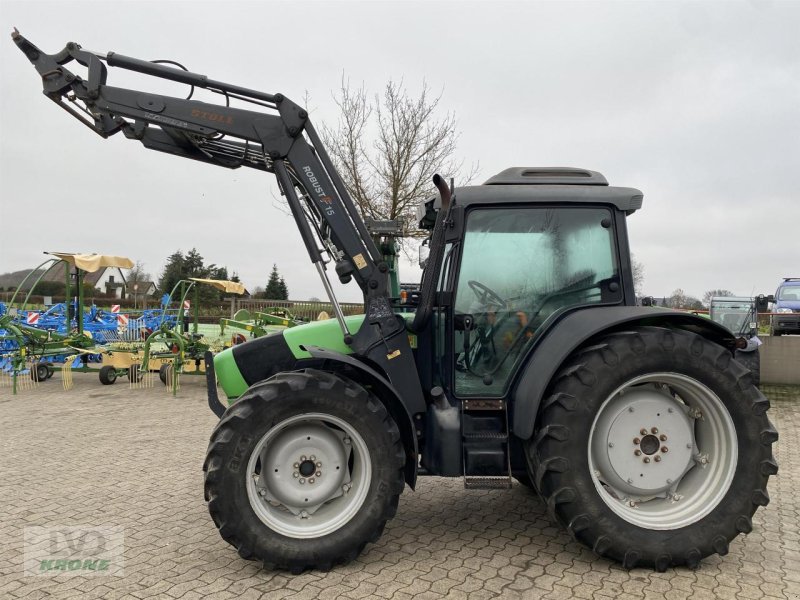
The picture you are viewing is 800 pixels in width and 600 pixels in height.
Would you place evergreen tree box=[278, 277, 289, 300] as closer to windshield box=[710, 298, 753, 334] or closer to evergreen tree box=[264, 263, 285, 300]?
evergreen tree box=[264, 263, 285, 300]

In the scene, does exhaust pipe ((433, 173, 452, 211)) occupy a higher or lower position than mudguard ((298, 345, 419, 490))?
higher

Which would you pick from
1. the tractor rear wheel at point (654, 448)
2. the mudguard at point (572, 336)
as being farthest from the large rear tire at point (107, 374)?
the tractor rear wheel at point (654, 448)

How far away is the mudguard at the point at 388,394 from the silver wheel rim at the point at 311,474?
1.01ft

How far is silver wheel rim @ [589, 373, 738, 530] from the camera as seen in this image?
350 centimetres

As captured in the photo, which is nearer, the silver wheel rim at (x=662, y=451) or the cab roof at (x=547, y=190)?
the silver wheel rim at (x=662, y=451)

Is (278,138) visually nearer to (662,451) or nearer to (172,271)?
(662,451)

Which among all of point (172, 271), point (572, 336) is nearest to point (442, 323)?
point (572, 336)

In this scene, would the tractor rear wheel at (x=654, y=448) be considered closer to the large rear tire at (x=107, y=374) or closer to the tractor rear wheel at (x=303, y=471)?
the tractor rear wheel at (x=303, y=471)

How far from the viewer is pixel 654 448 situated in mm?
3576

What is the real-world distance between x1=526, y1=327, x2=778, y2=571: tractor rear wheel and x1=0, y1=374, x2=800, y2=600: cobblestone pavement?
→ 0.82 feet

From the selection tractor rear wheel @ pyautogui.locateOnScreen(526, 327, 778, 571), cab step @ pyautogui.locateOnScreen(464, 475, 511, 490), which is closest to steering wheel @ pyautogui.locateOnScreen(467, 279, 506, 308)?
tractor rear wheel @ pyautogui.locateOnScreen(526, 327, 778, 571)

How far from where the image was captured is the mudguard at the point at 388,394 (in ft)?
11.6

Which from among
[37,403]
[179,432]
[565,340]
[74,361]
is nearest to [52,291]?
[74,361]

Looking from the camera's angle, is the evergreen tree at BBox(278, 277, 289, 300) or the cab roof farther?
the evergreen tree at BBox(278, 277, 289, 300)
